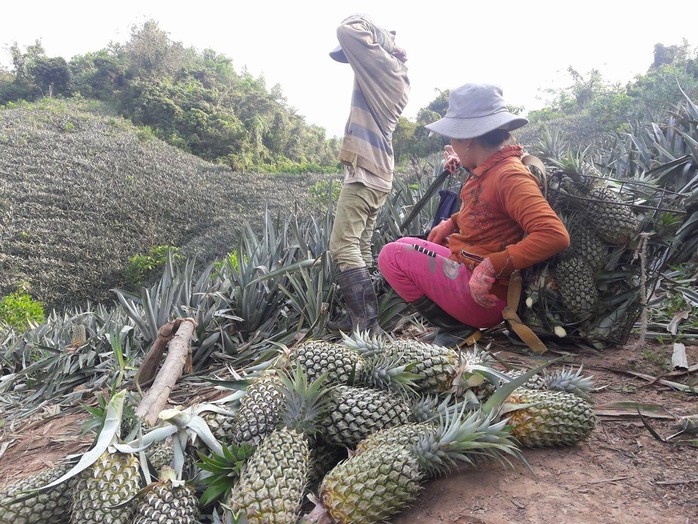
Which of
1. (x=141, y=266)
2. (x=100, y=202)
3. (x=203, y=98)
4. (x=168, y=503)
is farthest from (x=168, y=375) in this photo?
(x=203, y=98)

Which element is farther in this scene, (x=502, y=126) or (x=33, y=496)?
(x=502, y=126)

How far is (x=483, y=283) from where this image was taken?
98.3 inches

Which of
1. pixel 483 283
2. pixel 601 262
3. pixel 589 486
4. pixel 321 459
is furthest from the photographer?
pixel 601 262

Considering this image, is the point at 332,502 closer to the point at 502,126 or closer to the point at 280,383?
the point at 280,383

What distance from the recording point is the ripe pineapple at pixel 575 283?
2539 millimetres

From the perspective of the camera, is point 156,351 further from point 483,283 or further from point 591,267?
point 591,267

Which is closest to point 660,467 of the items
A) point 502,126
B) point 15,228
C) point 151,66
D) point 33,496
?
point 502,126

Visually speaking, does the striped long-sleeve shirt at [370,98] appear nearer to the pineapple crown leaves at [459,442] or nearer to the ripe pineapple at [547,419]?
the ripe pineapple at [547,419]

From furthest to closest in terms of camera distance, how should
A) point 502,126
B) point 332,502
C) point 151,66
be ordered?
point 151,66
point 502,126
point 332,502

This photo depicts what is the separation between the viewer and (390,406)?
1758 millimetres

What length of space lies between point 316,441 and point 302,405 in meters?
0.19

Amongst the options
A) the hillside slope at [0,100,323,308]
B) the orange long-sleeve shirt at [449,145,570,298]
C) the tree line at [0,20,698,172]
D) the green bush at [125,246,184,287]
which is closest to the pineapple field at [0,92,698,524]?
the orange long-sleeve shirt at [449,145,570,298]

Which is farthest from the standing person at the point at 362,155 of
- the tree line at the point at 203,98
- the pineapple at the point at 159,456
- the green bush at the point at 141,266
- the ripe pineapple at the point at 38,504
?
the tree line at the point at 203,98

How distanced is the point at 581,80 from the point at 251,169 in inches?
630
